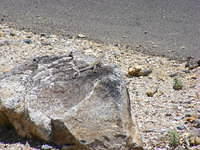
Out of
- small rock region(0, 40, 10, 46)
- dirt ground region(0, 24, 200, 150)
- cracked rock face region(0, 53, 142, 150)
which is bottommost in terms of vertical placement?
dirt ground region(0, 24, 200, 150)

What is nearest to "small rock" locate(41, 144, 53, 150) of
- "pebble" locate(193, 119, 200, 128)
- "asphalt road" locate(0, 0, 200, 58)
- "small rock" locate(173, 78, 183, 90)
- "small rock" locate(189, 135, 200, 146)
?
"small rock" locate(189, 135, 200, 146)

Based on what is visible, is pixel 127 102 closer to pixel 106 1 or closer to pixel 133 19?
pixel 133 19

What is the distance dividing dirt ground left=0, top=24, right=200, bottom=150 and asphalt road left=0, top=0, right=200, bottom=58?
59cm

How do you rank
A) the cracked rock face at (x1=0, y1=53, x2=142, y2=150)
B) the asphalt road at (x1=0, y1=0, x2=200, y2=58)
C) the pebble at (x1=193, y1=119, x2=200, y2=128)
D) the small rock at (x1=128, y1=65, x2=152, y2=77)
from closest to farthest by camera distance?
1. the cracked rock face at (x1=0, y1=53, x2=142, y2=150)
2. the pebble at (x1=193, y1=119, x2=200, y2=128)
3. the small rock at (x1=128, y1=65, x2=152, y2=77)
4. the asphalt road at (x1=0, y1=0, x2=200, y2=58)

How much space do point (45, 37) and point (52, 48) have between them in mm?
1002

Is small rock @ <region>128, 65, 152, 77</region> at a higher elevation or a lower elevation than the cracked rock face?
lower

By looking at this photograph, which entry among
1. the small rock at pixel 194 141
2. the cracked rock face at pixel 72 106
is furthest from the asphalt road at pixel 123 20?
the cracked rock face at pixel 72 106

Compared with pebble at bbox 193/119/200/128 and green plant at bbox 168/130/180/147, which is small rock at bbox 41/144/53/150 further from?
pebble at bbox 193/119/200/128

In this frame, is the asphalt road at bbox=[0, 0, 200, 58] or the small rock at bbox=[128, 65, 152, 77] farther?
the asphalt road at bbox=[0, 0, 200, 58]

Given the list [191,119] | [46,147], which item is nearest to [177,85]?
[191,119]

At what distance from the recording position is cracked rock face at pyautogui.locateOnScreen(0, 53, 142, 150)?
3.55 meters

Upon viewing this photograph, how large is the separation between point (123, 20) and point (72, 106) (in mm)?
6841

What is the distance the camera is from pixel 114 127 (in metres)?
3.56

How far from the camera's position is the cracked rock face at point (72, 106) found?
3.55 meters
